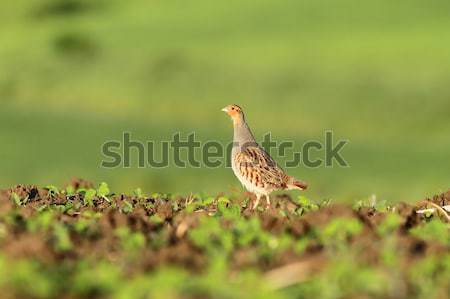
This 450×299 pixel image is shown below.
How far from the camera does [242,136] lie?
12.5 metres

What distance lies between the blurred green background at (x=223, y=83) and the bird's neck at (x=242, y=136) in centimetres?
479

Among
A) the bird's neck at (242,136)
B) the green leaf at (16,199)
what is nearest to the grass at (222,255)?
the green leaf at (16,199)

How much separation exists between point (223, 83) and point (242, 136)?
21.8 m

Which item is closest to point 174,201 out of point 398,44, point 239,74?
point 239,74

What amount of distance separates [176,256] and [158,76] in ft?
99.6

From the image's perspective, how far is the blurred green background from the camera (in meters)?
21.3

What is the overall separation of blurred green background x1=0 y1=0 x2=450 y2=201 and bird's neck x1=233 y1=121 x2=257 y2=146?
479 cm

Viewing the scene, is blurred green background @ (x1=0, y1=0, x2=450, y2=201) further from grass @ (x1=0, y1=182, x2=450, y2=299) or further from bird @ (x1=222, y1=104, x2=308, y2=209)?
grass @ (x1=0, y1=182, x2=450, y2=299)

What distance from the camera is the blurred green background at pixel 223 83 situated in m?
21.3

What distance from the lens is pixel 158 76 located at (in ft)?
116

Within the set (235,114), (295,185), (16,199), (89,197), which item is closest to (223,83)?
(235,114)

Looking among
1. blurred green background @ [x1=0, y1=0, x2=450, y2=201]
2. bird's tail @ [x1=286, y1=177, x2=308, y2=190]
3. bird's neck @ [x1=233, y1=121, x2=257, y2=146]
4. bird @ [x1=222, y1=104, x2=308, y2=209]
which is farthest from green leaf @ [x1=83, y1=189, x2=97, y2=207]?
blurred green background @ [x1=0, y1=0, x2=450, y2=201]

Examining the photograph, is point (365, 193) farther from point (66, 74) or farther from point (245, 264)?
point (66, 74)

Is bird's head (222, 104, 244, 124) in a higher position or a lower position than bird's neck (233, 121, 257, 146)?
higher
